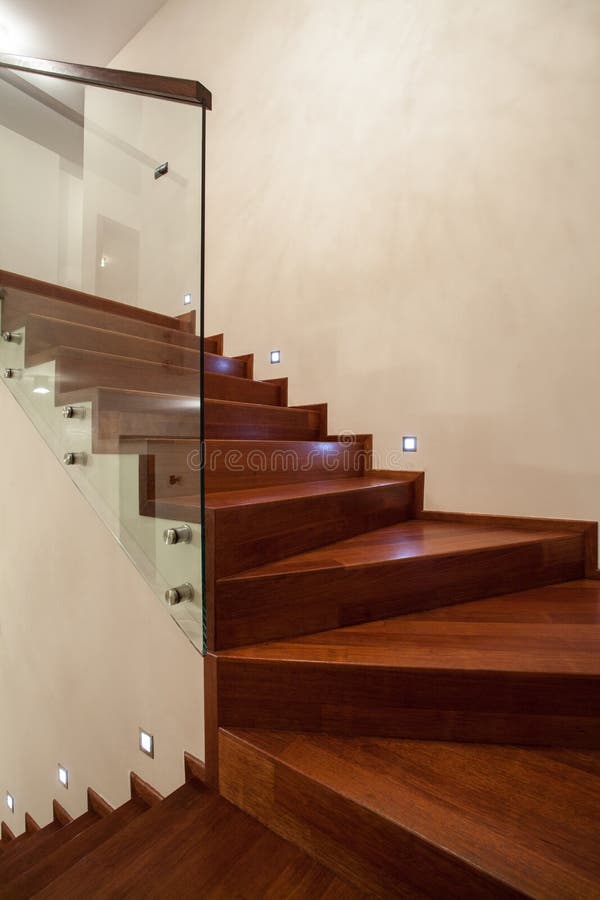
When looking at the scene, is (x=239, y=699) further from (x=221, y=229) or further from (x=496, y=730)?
(x=221, y=229)

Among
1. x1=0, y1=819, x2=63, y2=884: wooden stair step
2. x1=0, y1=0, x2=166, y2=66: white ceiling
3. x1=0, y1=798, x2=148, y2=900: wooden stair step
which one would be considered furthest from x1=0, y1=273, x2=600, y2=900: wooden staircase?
x1=0, y1=0, x2=166, y2=66: white ceiling

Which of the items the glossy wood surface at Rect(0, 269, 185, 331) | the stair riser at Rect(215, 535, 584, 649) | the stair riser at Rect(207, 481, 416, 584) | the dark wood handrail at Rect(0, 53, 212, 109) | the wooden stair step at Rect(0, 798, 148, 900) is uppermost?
the dark wood handrail at Rect(0, 53, 212, 109)

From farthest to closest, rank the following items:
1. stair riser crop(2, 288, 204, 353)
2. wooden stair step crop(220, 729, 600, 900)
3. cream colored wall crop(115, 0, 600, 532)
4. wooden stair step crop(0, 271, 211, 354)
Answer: cream colored wall crop(115, 0, 600, 532)
stair riser crop(2, 288, 204, 353)
wooden stair step crop(0, 271, 211, 354)
wooden stair step crop(220, 729, 600, 900)

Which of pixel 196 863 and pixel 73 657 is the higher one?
pixel 196 863

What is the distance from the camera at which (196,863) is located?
0.79m

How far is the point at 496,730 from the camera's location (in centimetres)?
92

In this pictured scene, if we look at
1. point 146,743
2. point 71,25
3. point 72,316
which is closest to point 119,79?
point 72,316

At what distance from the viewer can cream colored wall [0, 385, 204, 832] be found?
1607 millimetres

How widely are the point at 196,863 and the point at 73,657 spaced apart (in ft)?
5.22

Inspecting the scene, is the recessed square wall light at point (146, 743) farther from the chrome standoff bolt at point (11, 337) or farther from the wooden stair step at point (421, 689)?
the chrome standoff bolt at point (11, 337)

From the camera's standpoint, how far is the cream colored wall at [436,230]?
1.73 metres

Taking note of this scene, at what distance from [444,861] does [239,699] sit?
47 cm

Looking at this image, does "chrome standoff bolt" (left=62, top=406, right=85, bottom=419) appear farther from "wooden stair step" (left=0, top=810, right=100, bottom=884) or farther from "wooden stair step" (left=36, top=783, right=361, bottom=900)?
"wooden stair step" (left=0, top=810, right=100, bottom=884)

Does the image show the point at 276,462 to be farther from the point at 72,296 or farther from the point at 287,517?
the point at 72,296
